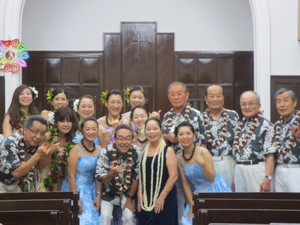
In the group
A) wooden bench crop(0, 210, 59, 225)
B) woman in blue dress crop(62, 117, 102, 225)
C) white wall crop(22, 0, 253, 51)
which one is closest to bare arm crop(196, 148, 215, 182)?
woman in blue dress crop(62, 117, 102, 225)

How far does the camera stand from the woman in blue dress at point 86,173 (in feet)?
20.4

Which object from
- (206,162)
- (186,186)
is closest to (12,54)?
(186,186)

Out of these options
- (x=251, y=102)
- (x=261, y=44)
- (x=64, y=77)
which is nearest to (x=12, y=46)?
(x=64, y=77)

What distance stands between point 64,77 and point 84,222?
499 cm

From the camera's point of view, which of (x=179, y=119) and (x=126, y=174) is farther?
(x=179, y=119)

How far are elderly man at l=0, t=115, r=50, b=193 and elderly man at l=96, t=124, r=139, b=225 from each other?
68 centimetres

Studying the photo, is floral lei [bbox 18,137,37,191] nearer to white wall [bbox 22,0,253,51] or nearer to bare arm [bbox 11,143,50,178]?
bare arm [bbox 11,143,50,178]

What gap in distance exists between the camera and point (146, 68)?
10.7 meters

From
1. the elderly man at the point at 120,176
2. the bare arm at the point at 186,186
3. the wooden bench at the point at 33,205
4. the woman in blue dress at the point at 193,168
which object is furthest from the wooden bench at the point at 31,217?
the bare arm at the point at 186,186

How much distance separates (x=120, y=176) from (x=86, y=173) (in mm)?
362

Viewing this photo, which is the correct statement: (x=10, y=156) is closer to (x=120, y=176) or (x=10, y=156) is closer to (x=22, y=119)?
(x=22, y=119)

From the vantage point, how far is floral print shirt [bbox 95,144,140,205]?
242 inches

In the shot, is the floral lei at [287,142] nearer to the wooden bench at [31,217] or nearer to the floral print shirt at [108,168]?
the floral print shirt at [108,168]

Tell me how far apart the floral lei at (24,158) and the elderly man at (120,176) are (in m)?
0.66
